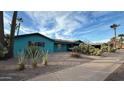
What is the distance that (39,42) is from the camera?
39.0 ft

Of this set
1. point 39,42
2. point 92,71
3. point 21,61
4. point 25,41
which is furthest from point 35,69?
point 92,71

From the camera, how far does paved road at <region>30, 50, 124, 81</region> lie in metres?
11.0

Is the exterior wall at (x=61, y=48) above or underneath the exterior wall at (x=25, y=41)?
A: underneath

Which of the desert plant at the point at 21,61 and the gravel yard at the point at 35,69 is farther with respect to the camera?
the desert plant at the point at 21,61

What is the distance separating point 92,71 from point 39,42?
5.48 feet

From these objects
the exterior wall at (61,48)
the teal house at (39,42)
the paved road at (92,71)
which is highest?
the teal house at (39,42)

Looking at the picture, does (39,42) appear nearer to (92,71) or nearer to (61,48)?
(61,48)

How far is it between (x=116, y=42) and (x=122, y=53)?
433 mm

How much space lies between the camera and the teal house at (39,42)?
11383 mm

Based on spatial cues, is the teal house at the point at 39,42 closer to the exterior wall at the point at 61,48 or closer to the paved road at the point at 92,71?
the exterior wall at the point at 61,48

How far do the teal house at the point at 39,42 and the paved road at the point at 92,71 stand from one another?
707 mm

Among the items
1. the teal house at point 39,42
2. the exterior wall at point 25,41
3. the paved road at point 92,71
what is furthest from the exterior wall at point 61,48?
the paved road at point 92,71
